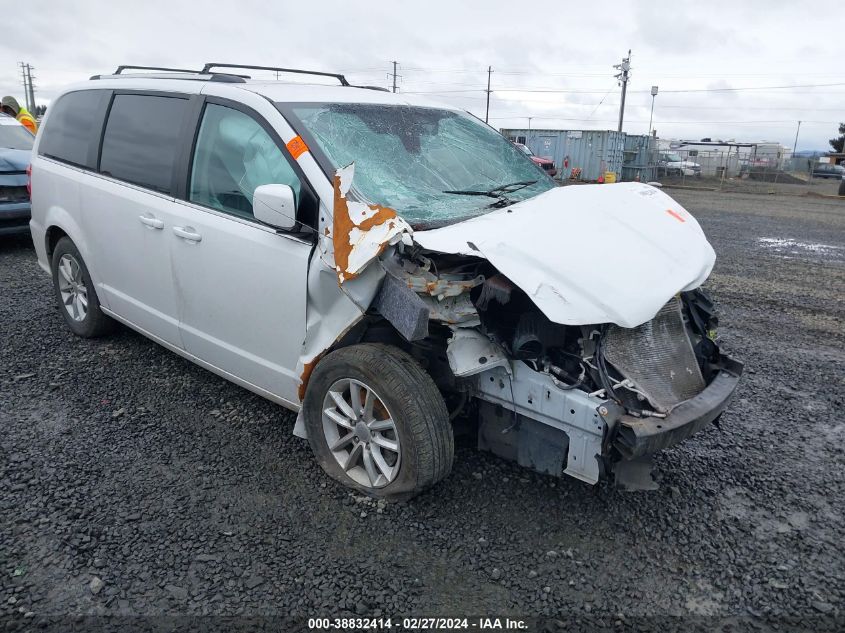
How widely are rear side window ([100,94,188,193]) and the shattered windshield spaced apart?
3.20 feet

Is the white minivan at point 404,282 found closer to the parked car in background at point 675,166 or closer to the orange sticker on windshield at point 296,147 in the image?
the orange sticker on windshield at point 296,147

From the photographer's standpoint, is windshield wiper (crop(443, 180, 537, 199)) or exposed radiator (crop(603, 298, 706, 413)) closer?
exposed radiator (crop(603, 298, 706, 413))

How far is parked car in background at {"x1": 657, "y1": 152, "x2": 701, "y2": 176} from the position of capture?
30.1 m

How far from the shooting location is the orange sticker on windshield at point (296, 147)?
3.22 m

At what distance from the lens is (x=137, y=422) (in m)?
3.93

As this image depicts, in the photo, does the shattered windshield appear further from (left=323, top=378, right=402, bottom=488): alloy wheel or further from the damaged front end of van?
(left=323, top=378, right=402, bottom=488): alloy wheel

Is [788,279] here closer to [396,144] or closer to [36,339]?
[396,144]

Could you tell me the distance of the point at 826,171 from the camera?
27.4m

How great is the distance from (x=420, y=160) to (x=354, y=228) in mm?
1002

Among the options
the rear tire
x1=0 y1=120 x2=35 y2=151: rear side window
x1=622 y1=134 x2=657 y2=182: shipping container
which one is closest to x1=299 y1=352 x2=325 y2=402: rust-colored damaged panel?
the rear tire

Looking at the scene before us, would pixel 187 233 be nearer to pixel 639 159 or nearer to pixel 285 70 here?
pixel 285 70

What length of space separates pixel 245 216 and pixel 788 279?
273 inches

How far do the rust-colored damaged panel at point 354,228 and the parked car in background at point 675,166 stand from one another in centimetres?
3033

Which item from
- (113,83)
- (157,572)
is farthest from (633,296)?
(113,83)
